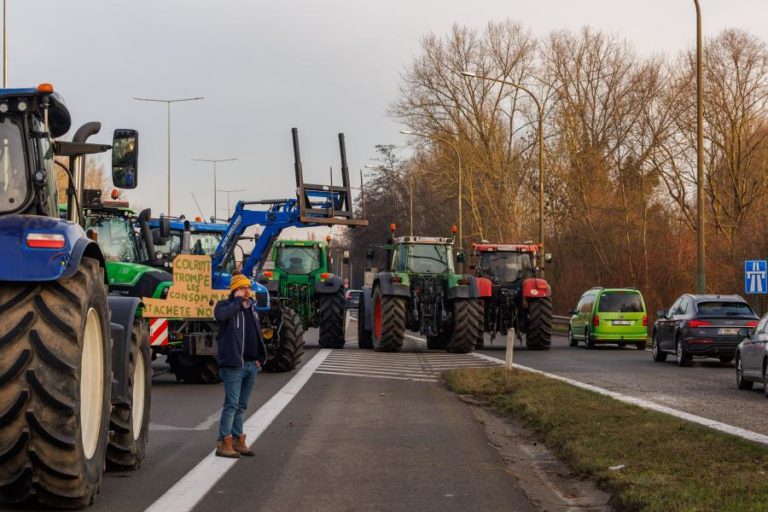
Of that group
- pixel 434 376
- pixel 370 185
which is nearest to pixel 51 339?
pixel 434 376

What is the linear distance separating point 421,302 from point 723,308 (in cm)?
801

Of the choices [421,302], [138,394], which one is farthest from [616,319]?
[138,394]

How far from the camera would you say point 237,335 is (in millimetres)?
11250

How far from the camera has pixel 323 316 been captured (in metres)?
33.3

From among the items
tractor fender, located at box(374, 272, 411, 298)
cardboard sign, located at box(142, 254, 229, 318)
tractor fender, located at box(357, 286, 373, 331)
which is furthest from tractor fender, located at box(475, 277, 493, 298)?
cardboard sign, located at box(142, 254, 229, 318)

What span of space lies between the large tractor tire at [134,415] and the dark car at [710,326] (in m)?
17.9

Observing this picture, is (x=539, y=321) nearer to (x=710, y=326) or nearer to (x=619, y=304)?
(x=619, y=304)

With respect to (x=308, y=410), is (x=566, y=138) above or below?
above

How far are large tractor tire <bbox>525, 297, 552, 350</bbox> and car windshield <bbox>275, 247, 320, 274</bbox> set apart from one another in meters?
5.93

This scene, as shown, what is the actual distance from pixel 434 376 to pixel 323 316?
34.4ft

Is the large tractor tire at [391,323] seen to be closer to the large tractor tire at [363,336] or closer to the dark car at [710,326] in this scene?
the large tractor tire at [363,336]

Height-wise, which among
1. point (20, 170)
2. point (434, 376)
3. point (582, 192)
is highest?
point (582, 192)

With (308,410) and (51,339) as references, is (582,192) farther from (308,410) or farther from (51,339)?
(51,339)

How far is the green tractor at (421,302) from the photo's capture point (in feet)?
100
